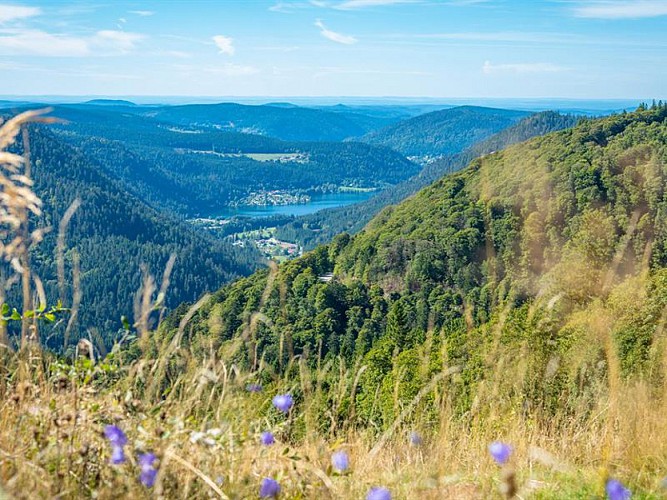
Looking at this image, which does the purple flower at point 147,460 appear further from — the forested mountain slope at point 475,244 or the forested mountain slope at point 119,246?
the forested mountain slope at point 119,246

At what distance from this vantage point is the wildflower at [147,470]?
1778 millimetres

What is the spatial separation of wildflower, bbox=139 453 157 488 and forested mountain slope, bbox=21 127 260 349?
108 m

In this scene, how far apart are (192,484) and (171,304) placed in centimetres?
13389

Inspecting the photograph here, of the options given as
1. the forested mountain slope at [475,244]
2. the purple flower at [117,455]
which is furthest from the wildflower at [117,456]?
the forested mountain slope at [475,244]

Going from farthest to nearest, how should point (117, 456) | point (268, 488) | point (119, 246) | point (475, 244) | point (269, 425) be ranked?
point (119, 246), point (475, 244), point (269, 425), point (268, 488), point (117, 456)

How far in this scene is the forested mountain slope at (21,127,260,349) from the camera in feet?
411

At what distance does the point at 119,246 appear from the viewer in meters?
156

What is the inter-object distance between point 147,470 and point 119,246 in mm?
162663

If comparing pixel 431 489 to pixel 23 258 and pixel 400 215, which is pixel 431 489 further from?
pixel 400 215

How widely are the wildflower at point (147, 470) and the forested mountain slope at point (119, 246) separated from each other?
4241 inches

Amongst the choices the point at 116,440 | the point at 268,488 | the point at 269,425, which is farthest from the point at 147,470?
the point at 269,425

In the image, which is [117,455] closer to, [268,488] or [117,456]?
[117,456]

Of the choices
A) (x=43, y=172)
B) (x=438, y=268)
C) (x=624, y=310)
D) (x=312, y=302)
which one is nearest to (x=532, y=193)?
(x=438, y=268)

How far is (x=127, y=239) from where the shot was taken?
531 ft
